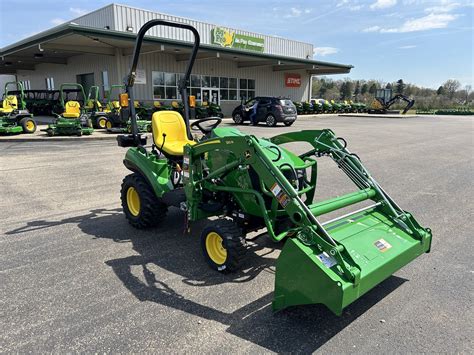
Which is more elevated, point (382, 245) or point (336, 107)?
point (336, 107)

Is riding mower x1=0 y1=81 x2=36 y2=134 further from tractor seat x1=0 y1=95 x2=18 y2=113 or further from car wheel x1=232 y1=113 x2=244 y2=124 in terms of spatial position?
car wheel x1=232 y1=113 x2=244 y2=124

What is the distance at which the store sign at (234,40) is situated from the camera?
27484mm

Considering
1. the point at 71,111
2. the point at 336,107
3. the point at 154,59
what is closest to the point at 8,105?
the point at 71,111

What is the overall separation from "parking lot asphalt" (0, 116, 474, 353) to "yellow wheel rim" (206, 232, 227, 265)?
139 mm

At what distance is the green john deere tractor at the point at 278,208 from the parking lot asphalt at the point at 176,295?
0.29m

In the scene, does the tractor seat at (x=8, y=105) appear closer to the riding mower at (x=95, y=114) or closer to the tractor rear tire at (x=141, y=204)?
the riding mower at (x=95, y=114)

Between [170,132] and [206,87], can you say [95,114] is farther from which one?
[170,132]

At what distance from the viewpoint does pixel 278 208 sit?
3393 mm

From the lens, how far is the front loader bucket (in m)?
2.47

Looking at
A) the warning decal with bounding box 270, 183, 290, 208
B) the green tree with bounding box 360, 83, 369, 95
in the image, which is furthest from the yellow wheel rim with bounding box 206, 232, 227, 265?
the green tree with bounding box 360, 83, 369, 95

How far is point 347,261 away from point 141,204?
2.70 meters

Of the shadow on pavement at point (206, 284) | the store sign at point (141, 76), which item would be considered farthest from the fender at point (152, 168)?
the store sign at point (141, 76)

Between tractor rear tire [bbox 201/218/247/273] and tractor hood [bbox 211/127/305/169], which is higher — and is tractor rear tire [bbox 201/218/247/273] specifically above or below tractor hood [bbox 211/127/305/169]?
below

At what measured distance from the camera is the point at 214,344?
2.53 meters
